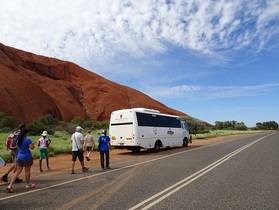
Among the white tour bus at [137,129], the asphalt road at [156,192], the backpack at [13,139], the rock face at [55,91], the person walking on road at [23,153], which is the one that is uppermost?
the rock face at [55,91]

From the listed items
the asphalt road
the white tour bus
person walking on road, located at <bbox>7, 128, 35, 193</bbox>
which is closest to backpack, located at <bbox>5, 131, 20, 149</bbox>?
the asphalt road

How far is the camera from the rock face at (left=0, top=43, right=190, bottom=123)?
6450 centimetres

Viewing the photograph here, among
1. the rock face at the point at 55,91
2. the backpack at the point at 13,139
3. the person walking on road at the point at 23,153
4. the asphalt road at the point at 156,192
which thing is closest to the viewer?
the asphalt road at the point at 156,192

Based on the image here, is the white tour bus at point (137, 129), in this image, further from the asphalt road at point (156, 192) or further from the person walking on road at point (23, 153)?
the person walking on road at point (23, 153)

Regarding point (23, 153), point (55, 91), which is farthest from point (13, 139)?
point (55, 91)

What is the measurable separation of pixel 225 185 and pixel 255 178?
1644mm

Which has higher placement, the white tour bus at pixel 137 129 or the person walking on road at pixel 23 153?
the white tour bus at pixel 137 129

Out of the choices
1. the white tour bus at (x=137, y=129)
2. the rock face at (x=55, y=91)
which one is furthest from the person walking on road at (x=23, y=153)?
the rock face at (x=55, y=91)

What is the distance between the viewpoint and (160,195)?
288 inches

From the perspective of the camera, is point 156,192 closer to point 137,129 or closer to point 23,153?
point 23,153

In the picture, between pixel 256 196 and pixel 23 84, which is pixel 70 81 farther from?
pixel 256 196

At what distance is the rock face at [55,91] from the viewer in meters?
64.5

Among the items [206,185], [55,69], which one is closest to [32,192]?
[206,185]

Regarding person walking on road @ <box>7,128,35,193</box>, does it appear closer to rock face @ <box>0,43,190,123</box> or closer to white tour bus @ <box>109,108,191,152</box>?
white tour bus @ <box>109,108,191,152</box>
